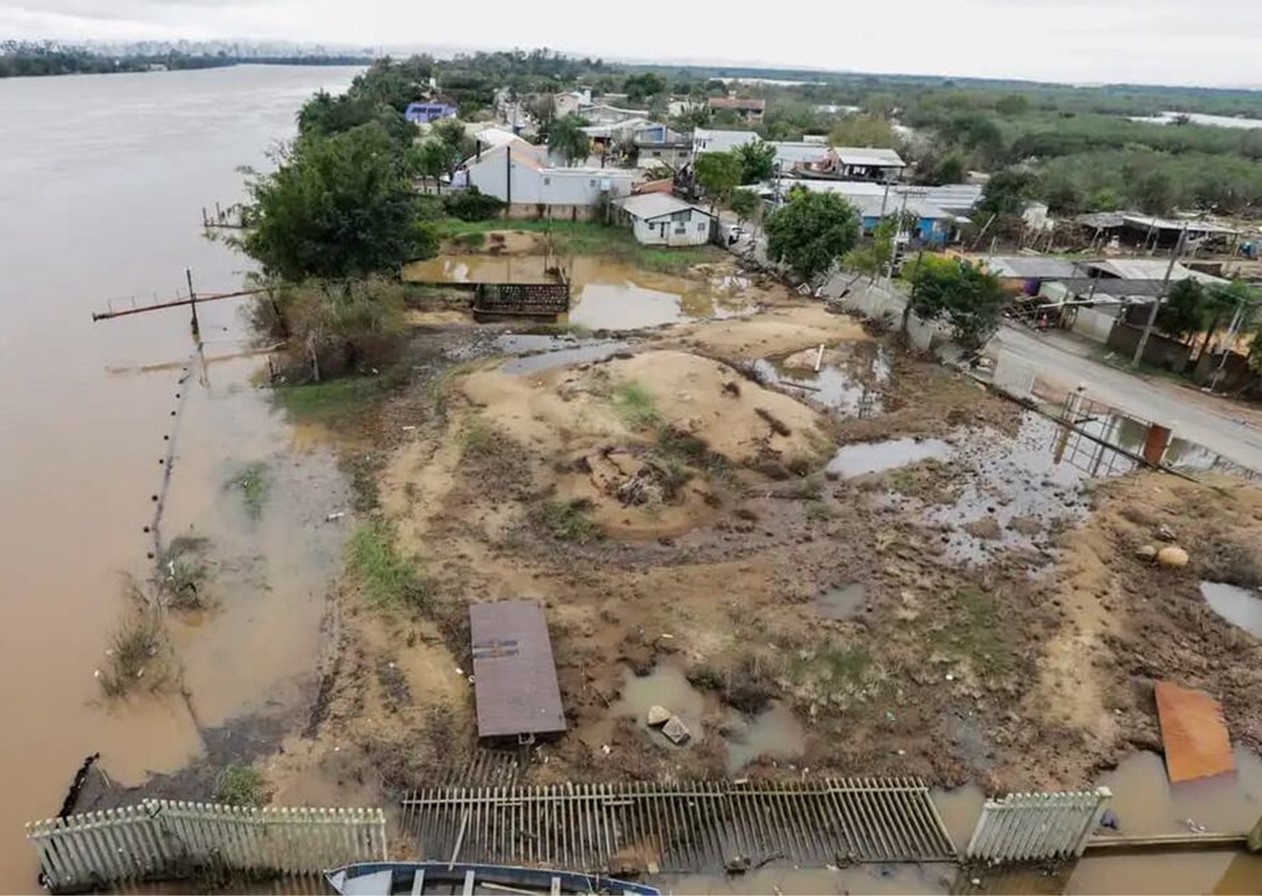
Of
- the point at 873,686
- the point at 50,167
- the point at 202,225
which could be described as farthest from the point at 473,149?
the point at 873,686

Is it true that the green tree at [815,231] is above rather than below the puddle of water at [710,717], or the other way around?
above

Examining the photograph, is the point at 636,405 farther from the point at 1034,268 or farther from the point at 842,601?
the point at 1034,268

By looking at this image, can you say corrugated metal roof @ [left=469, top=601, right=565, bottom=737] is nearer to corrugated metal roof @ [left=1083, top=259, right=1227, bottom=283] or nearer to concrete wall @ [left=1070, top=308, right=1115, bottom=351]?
concrete wall @ [left=1070, top=308, right=1115, bottom=351]

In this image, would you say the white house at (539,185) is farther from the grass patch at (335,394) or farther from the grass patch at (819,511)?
the grass patch at (819,511)

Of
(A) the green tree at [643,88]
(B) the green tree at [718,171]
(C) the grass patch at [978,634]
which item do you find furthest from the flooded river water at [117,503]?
(A) the green tree at [643,88]

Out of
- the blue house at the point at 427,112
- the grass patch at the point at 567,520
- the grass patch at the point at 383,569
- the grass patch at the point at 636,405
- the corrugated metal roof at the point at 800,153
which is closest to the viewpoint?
the grass patch at the point at 383,569

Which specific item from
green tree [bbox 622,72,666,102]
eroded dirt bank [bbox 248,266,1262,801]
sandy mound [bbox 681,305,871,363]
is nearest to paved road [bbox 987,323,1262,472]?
A: eroded dirt bank [bbox 248,266,1262,801]
